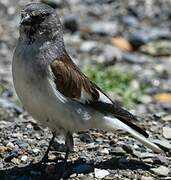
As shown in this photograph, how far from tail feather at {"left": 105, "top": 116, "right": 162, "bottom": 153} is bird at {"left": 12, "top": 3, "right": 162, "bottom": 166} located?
0.01 m

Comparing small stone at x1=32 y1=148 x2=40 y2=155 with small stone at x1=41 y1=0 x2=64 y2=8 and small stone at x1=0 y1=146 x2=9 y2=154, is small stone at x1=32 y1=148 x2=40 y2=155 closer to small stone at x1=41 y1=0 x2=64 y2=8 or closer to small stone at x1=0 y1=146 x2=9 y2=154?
small stone at x1=0 y1=146 x2=9 y2=154

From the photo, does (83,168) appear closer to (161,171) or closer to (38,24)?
(161,171)

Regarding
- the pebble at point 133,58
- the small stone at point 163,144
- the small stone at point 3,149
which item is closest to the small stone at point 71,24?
the pebble at point 133,58

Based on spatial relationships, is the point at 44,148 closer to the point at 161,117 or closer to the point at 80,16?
the point at 161,117

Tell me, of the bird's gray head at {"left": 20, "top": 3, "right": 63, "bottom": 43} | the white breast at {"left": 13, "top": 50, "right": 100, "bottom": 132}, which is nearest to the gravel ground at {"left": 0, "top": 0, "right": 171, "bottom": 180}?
the white breast at {"left": 13, "top": 50, "right": 100, "bottom": 132}

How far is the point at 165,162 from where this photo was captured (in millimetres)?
6785

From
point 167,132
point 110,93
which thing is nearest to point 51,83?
point 167,132

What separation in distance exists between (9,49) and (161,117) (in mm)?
3525

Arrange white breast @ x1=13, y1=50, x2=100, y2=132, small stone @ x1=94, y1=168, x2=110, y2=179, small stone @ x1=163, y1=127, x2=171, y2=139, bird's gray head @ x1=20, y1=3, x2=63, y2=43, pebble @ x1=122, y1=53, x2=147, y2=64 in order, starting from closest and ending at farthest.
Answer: white breast @ x1=13, y1=50, x2=100, y2=132
bird's gray head @ x1=20, y1=3, x2=63, y2=43
small stone @ x1=94, y1=168, x2=110, y2=179
small stone @ x1=163, y1=127, x2=171, y2=139
pebble @ x1=122, y1=53, x2=147, y2=64

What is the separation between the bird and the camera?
5910 millimetres

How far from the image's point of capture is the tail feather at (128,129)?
6.53 metres

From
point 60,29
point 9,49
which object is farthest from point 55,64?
point 9,49

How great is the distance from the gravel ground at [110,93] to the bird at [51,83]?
0.41 m

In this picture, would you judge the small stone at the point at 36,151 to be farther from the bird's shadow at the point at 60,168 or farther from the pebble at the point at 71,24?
the pebble at the point at 71,24
